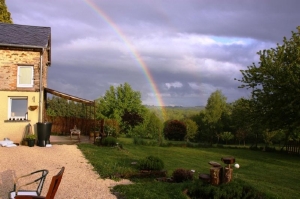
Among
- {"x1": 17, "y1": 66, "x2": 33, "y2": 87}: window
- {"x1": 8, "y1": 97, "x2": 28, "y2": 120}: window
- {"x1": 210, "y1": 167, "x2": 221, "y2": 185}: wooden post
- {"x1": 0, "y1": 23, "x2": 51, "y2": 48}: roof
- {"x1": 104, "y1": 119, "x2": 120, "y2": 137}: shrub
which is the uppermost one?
{"x1": 0, "y1": 23, "x2": 51, "y2": 48}: roof

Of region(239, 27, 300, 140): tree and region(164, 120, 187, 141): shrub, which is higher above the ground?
region(239, 27, 300, 140): tree

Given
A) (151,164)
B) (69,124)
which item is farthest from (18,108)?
(151,164)

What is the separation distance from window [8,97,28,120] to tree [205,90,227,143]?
103 feet

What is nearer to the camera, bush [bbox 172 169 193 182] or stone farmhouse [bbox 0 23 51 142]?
bush [bbox 172 169 193 182]

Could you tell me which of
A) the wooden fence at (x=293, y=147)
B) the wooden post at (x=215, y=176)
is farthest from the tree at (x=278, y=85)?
the wooden post at (x=215, y=176)

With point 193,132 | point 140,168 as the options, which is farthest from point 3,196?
point 193,132

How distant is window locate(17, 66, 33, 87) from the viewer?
55.1ft

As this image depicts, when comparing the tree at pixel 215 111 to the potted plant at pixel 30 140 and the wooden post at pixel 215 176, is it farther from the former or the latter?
the wooden post at pixel 215 176

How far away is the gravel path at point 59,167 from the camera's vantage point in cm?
764

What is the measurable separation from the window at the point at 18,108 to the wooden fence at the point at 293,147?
20.3m

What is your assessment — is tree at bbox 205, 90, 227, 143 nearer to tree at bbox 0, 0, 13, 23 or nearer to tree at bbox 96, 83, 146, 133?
tree at bbox 96, 83, 146, 133

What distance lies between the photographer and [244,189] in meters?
7.14

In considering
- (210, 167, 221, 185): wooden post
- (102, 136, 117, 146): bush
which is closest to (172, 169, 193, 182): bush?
(210, 167, 221, 185): wooden post

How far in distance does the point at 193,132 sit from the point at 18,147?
3079cm
